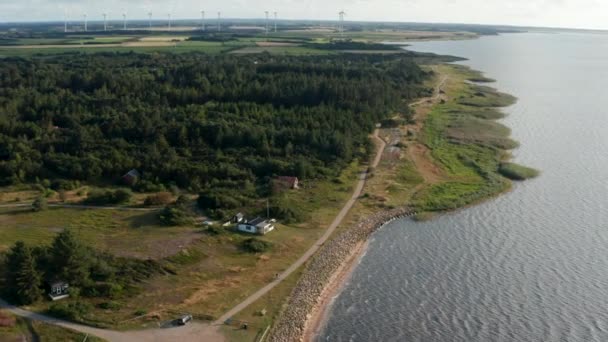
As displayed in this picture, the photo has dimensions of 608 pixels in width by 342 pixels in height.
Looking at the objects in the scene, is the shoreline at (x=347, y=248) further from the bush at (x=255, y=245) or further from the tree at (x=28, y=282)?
the tree at (x=28, y=282)

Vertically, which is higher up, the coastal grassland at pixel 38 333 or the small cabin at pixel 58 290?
the small cabin at pixel 58 290

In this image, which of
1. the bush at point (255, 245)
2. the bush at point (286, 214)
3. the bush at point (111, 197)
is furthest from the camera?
the bush at point (111, 197)

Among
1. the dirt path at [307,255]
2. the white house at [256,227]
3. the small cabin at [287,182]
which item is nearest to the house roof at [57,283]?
the dirt path at [307,255]

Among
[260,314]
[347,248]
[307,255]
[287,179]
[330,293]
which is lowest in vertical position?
[330,293]

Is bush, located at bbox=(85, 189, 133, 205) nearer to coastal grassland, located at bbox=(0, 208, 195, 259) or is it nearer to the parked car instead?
coastal grassland, located at bbox=(0, 208, 195, 259)

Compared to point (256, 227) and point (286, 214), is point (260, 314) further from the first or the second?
point (286, 214)

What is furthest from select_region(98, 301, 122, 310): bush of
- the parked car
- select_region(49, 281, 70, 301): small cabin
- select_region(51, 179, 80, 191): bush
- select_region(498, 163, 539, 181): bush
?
select_region(498, 163, 539, 181): bush

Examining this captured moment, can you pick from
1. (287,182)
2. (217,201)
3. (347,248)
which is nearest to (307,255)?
(347,248)
